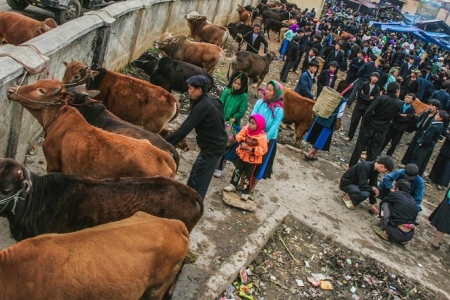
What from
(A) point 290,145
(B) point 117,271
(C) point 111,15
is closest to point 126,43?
(C) point 111,15

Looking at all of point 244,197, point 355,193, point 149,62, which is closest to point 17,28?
point 149,62

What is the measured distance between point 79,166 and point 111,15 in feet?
13.4

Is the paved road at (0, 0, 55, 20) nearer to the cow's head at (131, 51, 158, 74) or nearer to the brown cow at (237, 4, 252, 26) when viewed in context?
the cow's head at (131, 51, 158, 74)

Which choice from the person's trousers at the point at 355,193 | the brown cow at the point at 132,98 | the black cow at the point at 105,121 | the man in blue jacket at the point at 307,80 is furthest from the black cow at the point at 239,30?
the black cow at the point at 105,121

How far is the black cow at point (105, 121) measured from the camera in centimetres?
538

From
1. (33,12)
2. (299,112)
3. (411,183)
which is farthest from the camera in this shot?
(33,12)

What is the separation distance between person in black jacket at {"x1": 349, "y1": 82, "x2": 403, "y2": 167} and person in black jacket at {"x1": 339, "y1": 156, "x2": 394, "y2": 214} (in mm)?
1676

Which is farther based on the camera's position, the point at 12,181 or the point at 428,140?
the point at 428,140

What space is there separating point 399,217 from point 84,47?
5822 millimetres

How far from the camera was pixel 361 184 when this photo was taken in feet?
26.3

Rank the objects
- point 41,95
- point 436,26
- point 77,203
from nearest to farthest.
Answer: point 77,203 → point 41,95 → point 436,26

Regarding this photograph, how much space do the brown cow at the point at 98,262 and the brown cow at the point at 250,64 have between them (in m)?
9.01

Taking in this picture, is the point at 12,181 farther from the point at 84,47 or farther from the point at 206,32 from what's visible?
the point at 206,32

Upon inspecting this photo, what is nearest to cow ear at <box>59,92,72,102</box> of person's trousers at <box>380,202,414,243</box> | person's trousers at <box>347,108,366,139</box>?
person's trousers at <box>380,202,414,243</box>
